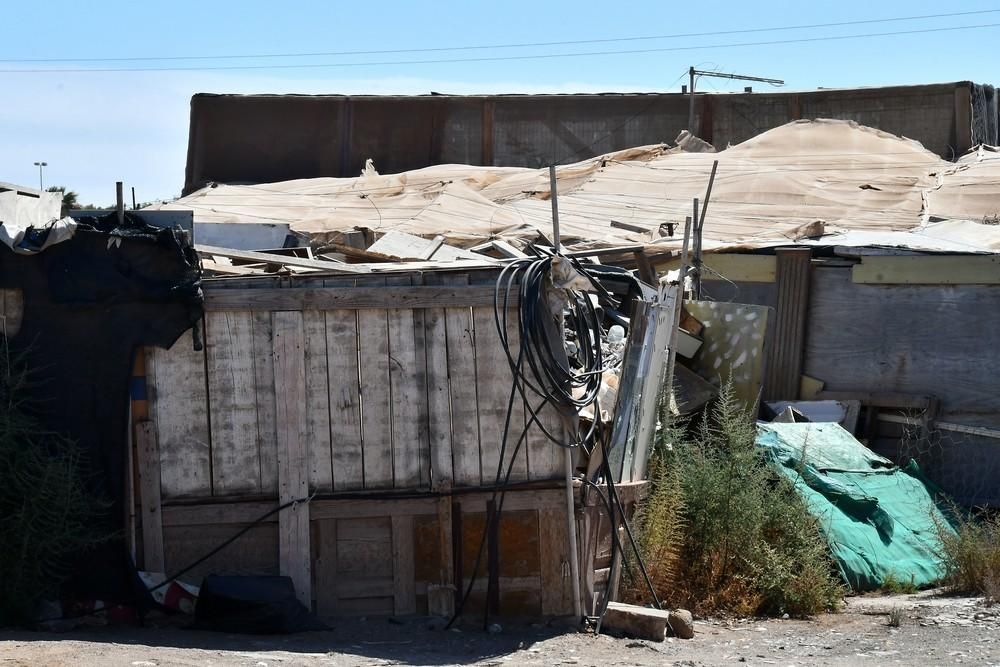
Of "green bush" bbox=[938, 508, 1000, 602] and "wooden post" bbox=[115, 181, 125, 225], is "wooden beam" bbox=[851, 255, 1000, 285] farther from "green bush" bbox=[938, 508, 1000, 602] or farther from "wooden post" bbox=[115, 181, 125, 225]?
"wooden post" bbox=[115, 181, 125, 225]

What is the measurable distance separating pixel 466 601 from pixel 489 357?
1482 mm

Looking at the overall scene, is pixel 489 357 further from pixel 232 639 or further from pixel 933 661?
pixel 933 661

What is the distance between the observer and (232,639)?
257 inches

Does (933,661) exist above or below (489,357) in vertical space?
below

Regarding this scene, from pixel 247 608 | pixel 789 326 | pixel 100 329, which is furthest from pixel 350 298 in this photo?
pixel 789 326

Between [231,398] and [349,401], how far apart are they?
27.4 inches

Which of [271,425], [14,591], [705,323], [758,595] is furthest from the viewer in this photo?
[705,323]

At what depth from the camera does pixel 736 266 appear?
11789 mm

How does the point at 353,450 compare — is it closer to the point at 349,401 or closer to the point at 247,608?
the point at 349,401

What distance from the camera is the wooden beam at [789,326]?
11.4m

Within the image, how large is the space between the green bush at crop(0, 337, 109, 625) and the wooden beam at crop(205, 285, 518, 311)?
1.21 meters

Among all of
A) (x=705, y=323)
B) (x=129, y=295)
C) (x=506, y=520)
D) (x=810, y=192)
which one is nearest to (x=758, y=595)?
(x=506, y=520)

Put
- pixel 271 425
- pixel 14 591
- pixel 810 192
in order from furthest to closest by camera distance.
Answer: pixel 810 192 → pixel 271 425 → pixel 14 591

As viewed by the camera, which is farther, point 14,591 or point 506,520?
point 506,520
